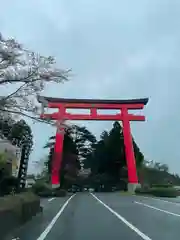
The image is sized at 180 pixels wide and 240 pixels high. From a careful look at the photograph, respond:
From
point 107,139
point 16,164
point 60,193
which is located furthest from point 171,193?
point 107,139

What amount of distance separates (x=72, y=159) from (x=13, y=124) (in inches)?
2409

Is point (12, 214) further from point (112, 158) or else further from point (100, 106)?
point (112, 158)

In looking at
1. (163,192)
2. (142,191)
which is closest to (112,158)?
(142,191)

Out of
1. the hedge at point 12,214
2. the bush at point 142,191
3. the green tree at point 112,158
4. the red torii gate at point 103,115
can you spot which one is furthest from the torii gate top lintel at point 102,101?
the hedge at point 12,214

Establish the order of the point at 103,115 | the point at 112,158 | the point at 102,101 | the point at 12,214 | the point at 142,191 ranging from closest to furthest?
1. the point at 12,214
2. the point at 103,115
3. the point at 102,101
4. the point at 142,191
5. the point at 112,158

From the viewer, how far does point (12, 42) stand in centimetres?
1395

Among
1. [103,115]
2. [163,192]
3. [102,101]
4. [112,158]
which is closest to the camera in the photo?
[163,192]

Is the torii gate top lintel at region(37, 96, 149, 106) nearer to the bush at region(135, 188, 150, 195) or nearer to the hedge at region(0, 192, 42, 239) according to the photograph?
the bush at region(135, 188, 150, 195)

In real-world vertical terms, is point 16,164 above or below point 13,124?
above

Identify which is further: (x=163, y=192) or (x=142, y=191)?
(x=142, y=191)

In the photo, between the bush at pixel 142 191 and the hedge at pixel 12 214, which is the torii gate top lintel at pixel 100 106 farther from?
the hedge at pixel 12 214

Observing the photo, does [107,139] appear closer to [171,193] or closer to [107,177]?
[107,177]

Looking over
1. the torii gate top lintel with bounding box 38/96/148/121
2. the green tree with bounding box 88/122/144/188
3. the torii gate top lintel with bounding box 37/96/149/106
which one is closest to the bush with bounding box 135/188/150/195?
the torii gate top lintel with bounding box 38/96/148/121

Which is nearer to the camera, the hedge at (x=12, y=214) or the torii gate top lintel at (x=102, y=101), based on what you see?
the hedge at (x=12, y=214)
